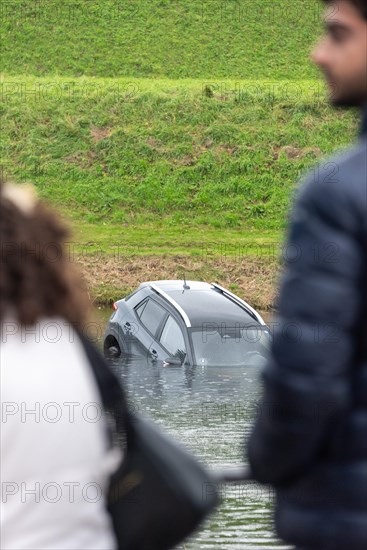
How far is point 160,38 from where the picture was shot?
64250 millimetres

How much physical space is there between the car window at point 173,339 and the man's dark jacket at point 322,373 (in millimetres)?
18325

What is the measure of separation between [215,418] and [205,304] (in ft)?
19.0

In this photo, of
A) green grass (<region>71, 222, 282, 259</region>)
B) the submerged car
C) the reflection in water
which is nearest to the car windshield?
the submerged car

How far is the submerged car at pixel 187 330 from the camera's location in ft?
70.2

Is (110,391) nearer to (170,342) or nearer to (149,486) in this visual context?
(149,486)

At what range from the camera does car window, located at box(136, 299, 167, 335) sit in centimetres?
2211

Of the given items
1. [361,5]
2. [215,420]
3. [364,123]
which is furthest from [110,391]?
[215,420]

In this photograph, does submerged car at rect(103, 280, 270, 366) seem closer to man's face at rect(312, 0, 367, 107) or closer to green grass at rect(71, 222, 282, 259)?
green grass at rect(71, 222, 282, 259)

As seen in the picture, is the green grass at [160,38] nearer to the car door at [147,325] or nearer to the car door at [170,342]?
the car door at [147,325]

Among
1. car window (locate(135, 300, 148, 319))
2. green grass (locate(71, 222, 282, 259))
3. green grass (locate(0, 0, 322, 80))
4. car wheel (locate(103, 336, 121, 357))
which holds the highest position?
green grass (locate(0, 0, 322, 80))

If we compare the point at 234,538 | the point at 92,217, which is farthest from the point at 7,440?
the point at 92,217

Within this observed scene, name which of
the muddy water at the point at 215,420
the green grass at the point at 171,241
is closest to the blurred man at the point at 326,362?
the muddy water at the point at 215,420

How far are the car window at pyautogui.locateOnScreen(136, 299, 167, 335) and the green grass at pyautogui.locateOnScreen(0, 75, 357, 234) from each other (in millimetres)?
20428

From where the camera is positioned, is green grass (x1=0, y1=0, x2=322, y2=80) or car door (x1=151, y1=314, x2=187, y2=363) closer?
car door (x1=151, y1=314, x2=187, y2=363)
